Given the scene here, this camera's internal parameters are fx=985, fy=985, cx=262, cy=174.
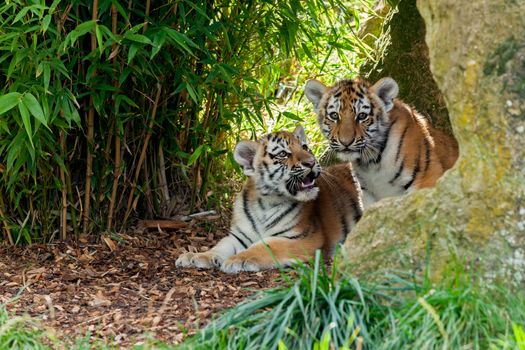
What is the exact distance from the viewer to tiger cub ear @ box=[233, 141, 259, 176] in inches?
247

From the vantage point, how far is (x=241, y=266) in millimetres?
5781

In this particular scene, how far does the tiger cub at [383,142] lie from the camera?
19.7ft

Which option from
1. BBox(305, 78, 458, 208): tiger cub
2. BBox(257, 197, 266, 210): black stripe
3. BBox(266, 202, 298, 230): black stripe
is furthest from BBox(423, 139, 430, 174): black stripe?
BBox(257, 197, 266, 210): black stripe

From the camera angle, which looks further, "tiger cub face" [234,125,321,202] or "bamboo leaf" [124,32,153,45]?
"tiger cub face" [234,125,321,202]

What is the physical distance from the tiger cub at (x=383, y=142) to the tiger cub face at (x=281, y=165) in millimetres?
214

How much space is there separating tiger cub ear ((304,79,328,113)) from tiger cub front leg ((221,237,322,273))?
91 centimetres

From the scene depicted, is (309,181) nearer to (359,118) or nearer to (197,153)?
(359,118)

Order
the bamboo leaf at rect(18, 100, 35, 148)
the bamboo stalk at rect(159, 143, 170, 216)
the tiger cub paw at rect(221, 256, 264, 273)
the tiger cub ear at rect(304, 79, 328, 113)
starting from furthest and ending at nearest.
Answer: the bamboo stalk at rect(159, 143, 170, 216) → the tiger cub ear at rect(304, 79, 328, 113) → the tiger cub paw at rect(221, 256, 264, 273) → the bamboo leaf at rect(18, 100, 35, 148)

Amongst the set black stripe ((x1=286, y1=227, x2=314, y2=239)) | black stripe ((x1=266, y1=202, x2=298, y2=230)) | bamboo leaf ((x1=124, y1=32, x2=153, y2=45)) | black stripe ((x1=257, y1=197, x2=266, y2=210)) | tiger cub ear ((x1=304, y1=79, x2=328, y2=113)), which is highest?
bamboo leaf ((x1=124, y1=32, x2=153, y2=45))

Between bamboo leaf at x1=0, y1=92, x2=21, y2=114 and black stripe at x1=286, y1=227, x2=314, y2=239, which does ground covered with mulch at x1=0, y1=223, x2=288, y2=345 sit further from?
bamboo leaf at x1=0, y1=92, x2=21, y2=114

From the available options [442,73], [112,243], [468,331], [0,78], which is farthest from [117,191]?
[468,331]

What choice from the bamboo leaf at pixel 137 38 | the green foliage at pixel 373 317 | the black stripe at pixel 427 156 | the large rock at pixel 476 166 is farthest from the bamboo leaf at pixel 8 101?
the black stripe at pixel 427 156

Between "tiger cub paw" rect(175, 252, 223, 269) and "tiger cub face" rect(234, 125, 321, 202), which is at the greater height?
"tiger cub face" rect(234, 125, 321, 202)

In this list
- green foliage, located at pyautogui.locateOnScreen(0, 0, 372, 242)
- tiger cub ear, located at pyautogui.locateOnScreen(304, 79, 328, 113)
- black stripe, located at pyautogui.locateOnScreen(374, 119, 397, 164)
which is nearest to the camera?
green foliage, located at pyautogui.locateOnScreen(0, 0, 372, 242)
